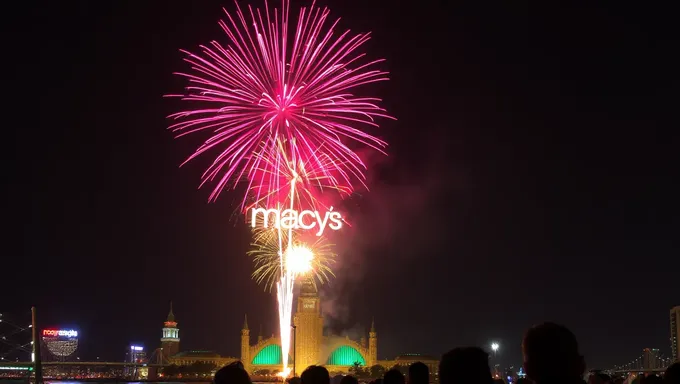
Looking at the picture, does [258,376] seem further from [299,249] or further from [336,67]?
[336,67]

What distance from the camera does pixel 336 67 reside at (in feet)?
165

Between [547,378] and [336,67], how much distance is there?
148 ft

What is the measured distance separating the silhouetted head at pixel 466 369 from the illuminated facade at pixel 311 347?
16771 centimetres

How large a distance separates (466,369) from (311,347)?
6692 inches

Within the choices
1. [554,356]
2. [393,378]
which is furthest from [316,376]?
[554,356]

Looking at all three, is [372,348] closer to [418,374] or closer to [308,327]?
[308,327]

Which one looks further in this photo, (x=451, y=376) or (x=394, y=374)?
(x=394, y=374)

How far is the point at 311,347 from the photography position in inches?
6821

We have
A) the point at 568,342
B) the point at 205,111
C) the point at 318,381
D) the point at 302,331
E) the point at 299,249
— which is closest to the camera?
the point at 568,342

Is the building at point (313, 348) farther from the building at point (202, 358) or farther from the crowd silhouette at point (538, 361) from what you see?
the crowd silhouette at point (538, 361)

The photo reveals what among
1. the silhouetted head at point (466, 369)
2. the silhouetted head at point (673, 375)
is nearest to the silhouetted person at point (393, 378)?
the silhouetted head at point (673, 375)

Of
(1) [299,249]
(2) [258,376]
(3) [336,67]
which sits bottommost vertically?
(2) [258,376]

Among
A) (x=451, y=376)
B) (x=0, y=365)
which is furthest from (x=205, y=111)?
(x=0, y=365)

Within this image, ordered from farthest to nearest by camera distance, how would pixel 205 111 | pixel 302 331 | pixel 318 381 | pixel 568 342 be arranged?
pixel 302 331 < pixel 205 111 < pixel 318 381 < pixel 568 342
